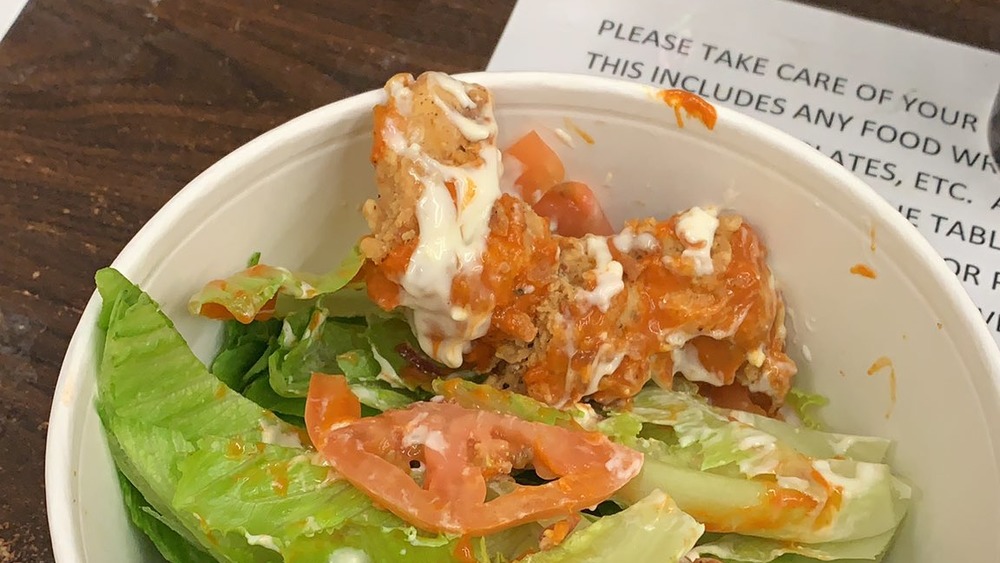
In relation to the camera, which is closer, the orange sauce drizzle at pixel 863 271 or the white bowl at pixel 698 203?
the white bowl at pixel 698 203

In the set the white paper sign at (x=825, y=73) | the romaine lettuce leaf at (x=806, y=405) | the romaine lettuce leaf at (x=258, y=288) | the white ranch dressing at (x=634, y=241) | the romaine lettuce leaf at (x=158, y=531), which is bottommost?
the romaine lettuce leaf at (x=158, y=531)

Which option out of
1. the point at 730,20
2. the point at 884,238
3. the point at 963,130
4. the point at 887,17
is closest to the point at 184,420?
the point at 884,238

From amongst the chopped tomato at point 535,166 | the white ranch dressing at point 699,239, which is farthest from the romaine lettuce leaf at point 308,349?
the white ranch dressing at point 699,239

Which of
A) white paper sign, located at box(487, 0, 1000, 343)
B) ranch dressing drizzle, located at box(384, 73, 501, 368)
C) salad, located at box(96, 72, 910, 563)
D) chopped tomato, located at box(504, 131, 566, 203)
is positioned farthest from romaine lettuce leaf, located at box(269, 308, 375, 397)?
white paper sign, located at box(487, 0, 1000, 343)

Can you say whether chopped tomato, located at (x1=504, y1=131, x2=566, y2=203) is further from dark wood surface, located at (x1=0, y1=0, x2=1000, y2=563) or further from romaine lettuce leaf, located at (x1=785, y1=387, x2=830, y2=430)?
dark wood surface, located at (x1=0, y1=0, x2=1000, y2=563)

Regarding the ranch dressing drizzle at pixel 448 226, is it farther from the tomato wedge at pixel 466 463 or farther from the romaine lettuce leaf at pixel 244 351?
the romaine lettuce leaf at pixel 244 351

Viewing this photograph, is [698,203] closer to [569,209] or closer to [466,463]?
[569,209]

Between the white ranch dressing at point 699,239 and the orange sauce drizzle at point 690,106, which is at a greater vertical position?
the orange sauce drizzle at point 690,106

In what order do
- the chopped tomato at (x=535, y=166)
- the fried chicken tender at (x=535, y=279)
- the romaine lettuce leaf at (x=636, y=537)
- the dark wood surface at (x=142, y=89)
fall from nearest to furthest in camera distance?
the romaine lettuce leaf at (x=636, y=537) < the fried chicken tender at (x=535, y=279) < the chopped tomato at (x=535, y=166) < the dark wood surface at (x=142, y=89)

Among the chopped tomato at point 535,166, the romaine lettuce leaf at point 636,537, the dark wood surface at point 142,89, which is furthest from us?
the dark wood surface at point 142,89
